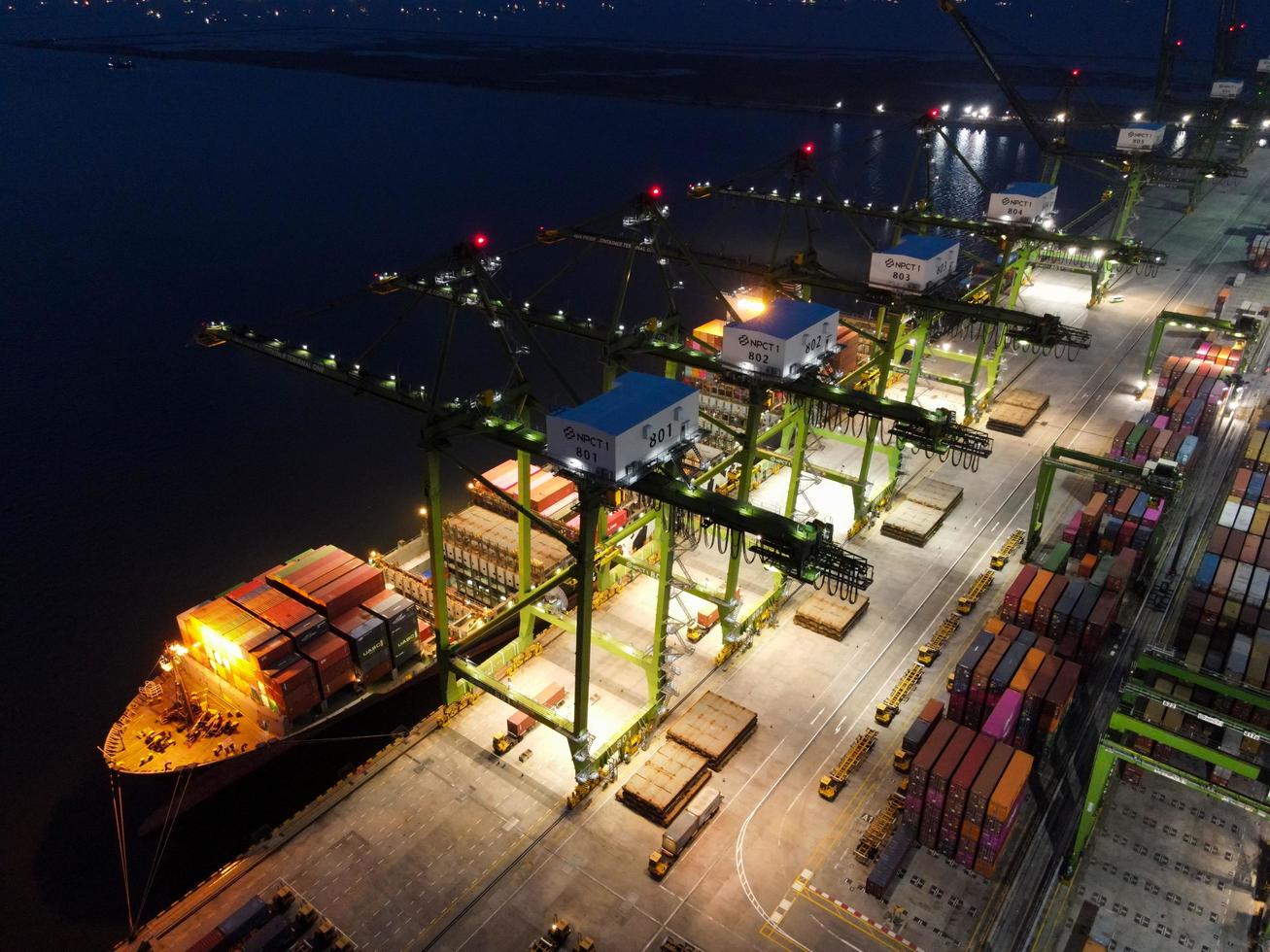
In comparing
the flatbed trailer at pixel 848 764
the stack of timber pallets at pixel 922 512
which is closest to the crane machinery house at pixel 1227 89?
the stack of timber pallets at pixel 922 512

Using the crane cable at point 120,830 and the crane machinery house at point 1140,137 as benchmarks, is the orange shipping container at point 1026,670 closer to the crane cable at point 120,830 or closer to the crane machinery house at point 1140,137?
the crane cable at point 120,830

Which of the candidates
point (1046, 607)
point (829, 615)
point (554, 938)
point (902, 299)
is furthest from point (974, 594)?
point (554, 938)

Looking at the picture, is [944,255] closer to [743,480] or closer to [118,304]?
[743,480]

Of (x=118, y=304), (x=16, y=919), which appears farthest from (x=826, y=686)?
(x=118, y=304)

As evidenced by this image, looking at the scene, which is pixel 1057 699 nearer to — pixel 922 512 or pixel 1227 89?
pixel 922 512

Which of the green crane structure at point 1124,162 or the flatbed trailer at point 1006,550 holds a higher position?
the green crane structure at point 1124,162
